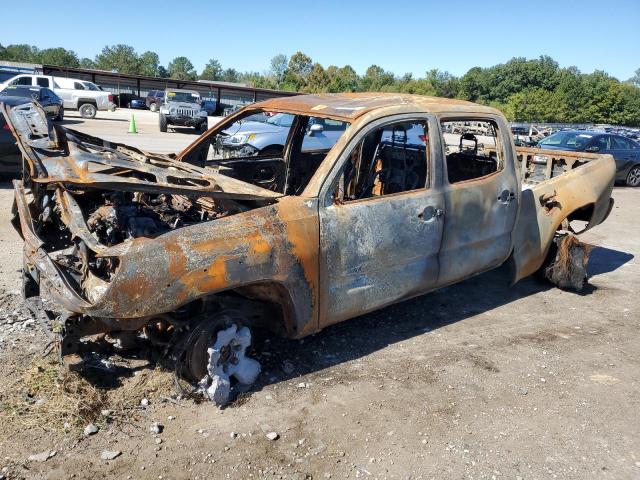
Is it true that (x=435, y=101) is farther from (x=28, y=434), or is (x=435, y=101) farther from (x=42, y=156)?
(x=28, y=434)

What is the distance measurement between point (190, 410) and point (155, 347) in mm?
555

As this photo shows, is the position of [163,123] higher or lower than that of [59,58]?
lower

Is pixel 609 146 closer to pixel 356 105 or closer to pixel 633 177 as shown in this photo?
pixel 633 177

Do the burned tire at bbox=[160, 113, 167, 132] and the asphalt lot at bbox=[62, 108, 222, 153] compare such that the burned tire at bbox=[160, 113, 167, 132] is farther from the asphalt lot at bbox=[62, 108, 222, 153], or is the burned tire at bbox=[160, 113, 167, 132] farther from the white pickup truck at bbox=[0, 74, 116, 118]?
the white pickup truck at bbox=[0, 74, 116, 118]

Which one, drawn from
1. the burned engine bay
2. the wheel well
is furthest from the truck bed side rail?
the burned engine bay

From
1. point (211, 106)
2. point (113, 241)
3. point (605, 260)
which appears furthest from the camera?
point (211, 106)

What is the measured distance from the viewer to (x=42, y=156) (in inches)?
141

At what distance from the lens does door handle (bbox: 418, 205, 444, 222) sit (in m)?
3.86

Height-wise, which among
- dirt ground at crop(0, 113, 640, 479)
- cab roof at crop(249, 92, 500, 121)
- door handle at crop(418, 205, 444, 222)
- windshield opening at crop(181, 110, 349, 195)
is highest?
cab roof at crop(249, 92, 500, 121)

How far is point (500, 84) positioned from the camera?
75.2m

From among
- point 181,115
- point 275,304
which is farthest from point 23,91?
point 275,304

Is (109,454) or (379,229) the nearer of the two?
(109,454)

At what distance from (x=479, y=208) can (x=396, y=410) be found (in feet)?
5.89

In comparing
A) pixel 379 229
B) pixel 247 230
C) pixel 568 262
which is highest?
pixel 247 230
